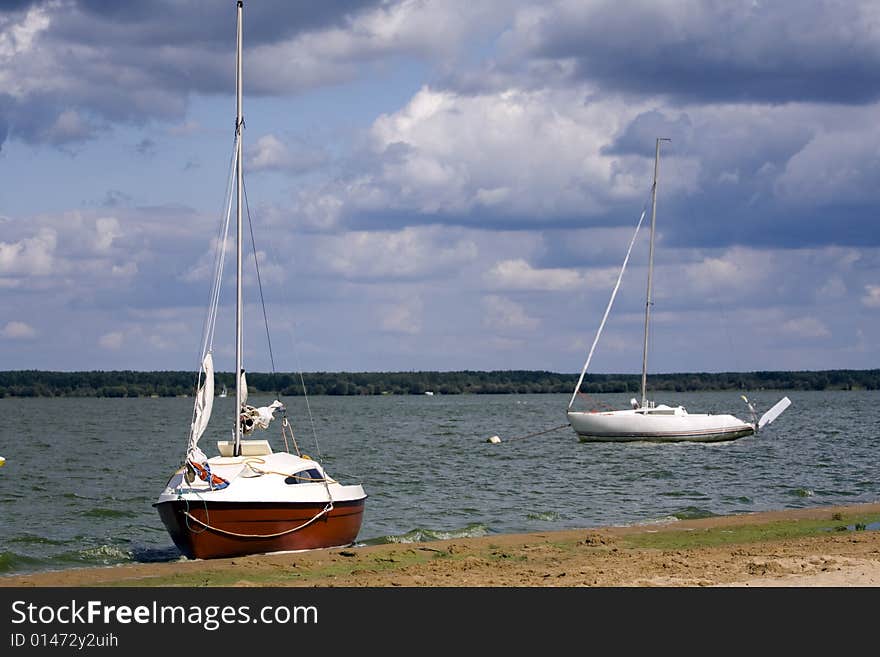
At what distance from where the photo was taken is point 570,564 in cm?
2075

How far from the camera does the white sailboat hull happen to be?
57.8 metres

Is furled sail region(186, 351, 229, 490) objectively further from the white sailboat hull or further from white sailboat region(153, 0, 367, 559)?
the white sailboat hull

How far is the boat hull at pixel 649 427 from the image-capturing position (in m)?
57.8

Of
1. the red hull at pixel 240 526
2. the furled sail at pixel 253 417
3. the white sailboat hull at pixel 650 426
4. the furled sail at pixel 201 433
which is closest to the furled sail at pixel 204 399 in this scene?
the furled sail at pixel 201 433

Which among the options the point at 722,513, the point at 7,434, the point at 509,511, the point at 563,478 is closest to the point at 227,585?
the point at 509,511

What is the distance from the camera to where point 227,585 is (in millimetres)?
19078

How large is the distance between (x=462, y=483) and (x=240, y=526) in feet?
65.6

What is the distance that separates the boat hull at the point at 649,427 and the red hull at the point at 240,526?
121 ft

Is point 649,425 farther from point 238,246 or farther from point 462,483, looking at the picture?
point 238,246

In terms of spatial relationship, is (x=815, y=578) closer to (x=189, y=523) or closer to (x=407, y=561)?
(x=407, y=561)

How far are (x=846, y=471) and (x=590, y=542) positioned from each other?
2445cm

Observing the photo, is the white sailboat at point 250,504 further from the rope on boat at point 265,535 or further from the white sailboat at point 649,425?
the white sailboat at point 649,425

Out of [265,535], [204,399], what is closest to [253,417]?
[204,399]

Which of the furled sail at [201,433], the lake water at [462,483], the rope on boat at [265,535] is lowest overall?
the lake water at [462,483]
